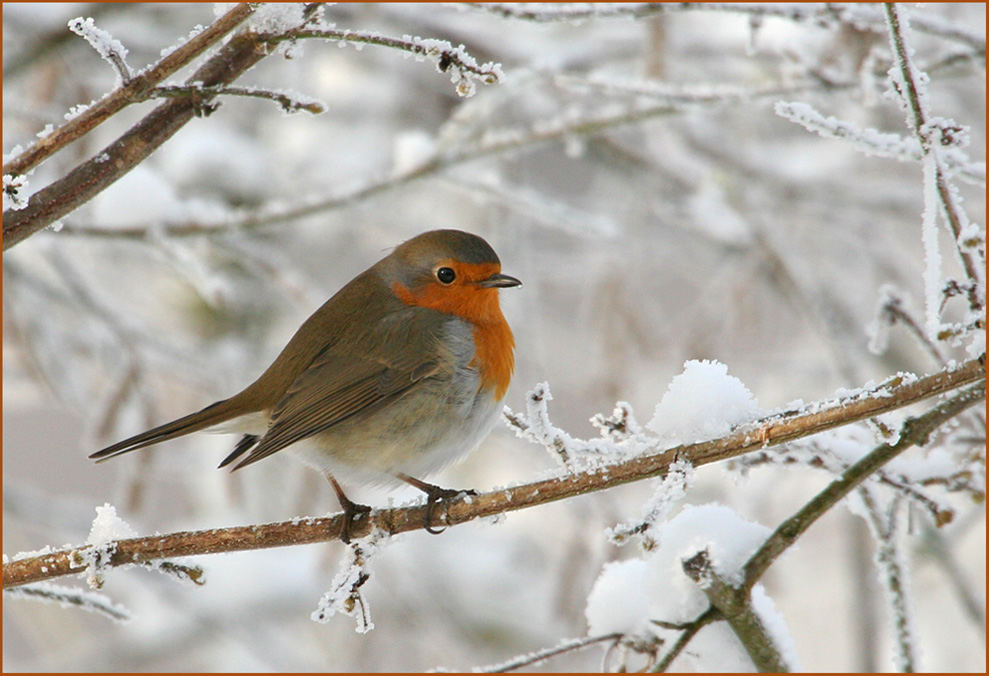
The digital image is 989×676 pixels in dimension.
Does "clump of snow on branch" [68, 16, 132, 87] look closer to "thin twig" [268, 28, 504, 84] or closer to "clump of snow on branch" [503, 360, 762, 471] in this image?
"thin twig" [268, 28, 504, 84]

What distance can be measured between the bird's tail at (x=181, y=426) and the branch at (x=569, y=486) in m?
0.52

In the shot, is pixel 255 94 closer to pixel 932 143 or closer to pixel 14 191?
pixel 14 191

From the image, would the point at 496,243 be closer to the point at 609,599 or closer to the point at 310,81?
the point at 310,81

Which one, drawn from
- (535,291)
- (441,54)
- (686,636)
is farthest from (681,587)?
(535,291)

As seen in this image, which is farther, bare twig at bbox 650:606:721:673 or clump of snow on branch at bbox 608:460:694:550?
bare twig at bbox 650:606:721:673

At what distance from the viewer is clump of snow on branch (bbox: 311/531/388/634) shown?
1637mm

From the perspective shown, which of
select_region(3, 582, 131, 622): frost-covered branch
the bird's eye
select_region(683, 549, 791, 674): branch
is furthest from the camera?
the bird's eye

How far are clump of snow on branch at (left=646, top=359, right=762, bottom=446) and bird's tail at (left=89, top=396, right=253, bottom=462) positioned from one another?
4.07 feet

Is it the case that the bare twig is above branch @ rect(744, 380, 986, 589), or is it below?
below

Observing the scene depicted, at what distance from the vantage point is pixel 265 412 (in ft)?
9.04

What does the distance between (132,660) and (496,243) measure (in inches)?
142

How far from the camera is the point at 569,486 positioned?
149 centimetres

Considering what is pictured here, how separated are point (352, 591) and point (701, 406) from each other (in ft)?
2.23

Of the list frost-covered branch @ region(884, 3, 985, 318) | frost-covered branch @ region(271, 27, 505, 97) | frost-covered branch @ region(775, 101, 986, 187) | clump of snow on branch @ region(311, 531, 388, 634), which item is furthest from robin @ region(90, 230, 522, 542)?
frost-covered branch @ region(884, 3, 985, 318)
